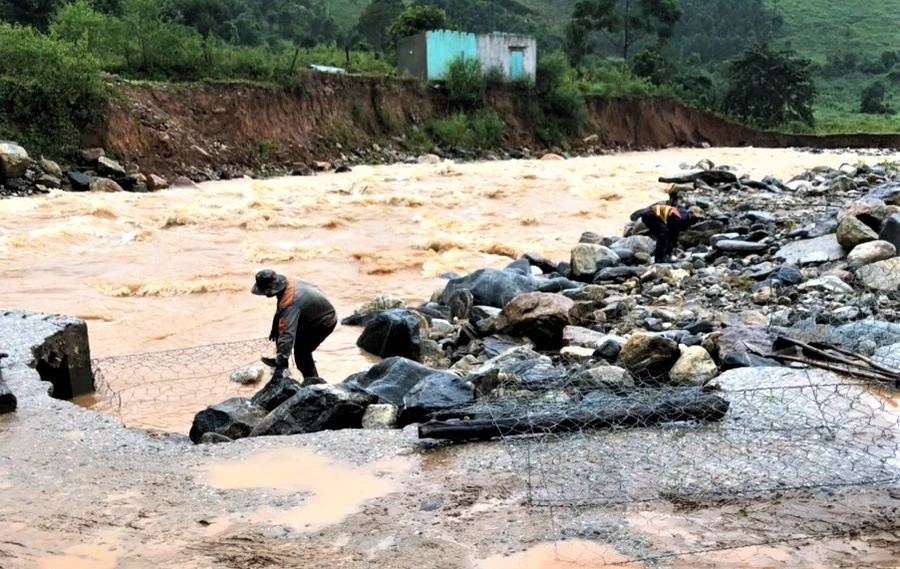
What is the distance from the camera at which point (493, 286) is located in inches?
382

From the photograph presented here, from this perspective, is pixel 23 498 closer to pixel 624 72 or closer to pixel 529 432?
pixel 529 432

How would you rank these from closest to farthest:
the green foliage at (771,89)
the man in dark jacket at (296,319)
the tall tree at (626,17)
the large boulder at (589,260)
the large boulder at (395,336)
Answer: the man in dark jacket at (296,319) → the large boulder at (395,336) → the large boulder at (589,260) → the green foliage at (771,89) → the tall tree at (626,17)

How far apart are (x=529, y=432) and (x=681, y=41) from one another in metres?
80.3

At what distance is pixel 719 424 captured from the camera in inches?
197

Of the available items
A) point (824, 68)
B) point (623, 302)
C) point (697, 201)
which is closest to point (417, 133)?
point (697, 201)

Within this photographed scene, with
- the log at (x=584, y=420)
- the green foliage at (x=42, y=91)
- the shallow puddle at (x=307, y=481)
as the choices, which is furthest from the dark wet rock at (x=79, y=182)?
the log at (x=584, y=420)

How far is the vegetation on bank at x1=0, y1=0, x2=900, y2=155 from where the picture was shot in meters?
21.8

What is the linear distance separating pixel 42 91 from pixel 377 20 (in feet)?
120

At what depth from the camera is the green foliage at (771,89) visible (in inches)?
1884

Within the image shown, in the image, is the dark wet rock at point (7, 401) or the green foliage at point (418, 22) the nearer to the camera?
the dark wet rock at point (7, 401)

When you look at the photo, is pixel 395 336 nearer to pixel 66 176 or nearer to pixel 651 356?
pixel 651 356

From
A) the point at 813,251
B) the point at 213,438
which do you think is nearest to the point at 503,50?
the point at 813,251

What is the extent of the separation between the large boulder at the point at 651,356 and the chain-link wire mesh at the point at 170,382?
129 inches

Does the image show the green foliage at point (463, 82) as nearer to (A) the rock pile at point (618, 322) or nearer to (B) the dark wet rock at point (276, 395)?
(A) the rock pile at point (618, 322)
